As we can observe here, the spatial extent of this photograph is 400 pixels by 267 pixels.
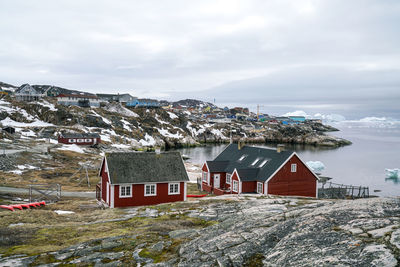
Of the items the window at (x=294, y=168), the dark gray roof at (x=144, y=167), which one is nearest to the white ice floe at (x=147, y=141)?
the dark gray roof at (x=144, y=167)

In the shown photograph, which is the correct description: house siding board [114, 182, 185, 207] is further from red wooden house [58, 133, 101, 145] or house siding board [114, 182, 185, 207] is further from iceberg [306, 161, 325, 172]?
red wooden house [58, 133, 101, 145]

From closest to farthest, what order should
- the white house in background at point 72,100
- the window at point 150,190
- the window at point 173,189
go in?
1. the window at point 150,190
2. the window at point 173,189
3. the white house in background at point 72,100

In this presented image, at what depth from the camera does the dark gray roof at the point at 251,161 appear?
131 feet

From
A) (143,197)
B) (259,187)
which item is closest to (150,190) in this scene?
(143,197)

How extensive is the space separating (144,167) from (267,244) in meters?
24.5

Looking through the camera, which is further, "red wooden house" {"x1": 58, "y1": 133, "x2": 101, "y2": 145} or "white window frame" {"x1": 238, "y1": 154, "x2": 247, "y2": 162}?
"red wooden house" {"x1": 58, "y1": 133, "x2": 101, "y2": 145}

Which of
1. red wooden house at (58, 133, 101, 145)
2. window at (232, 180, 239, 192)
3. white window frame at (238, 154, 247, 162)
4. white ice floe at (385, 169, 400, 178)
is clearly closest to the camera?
window at (232, 180, 239, 192)

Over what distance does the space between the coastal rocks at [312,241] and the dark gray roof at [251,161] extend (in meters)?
24.1

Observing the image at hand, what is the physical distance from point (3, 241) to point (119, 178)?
15.6 metres

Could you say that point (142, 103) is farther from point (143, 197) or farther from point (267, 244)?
point (267, 244)

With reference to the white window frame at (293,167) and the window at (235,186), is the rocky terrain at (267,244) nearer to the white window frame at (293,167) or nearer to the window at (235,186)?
the window at (235,186)

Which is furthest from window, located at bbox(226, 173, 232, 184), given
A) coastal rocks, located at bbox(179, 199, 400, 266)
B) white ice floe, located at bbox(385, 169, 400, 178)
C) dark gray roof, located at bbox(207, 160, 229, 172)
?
white ice floe, located at bbox(385, 169, 400, 178)

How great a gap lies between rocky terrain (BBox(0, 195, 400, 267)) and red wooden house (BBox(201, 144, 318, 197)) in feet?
65.2

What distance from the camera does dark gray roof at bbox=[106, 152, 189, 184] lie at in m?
33.9
